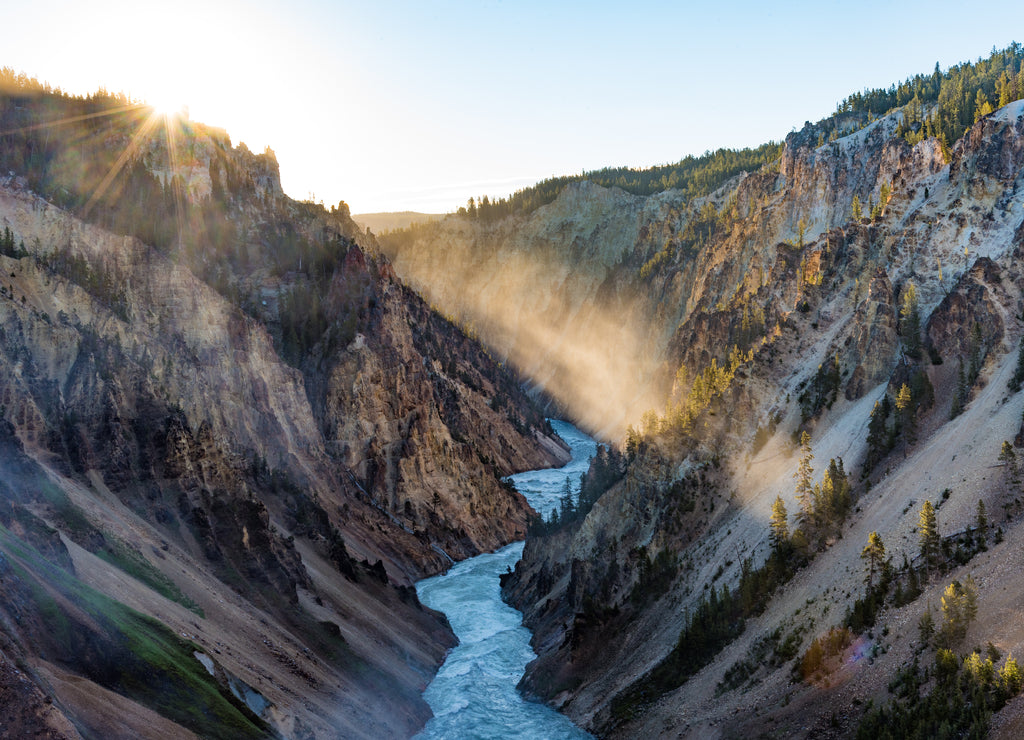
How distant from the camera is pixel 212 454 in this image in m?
52.4

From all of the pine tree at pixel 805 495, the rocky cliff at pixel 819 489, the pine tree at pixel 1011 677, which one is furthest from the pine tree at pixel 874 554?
the pine tree at pixel 1011 677

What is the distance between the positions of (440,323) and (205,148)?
180ft

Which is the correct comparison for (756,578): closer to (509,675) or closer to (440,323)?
(509,675)

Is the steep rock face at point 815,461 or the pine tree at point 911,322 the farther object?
the pine tree at point 911,322

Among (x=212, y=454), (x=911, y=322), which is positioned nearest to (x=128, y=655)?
(x=212, y=454)

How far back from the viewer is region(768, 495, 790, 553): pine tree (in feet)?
127

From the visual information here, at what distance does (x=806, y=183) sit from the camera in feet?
339

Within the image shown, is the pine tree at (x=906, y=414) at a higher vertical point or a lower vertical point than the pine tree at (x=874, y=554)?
higher

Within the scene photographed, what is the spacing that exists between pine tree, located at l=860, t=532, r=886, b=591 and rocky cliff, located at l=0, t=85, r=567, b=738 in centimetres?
2201

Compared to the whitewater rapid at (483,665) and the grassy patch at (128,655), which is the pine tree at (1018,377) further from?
the grassy patch at (128,655)

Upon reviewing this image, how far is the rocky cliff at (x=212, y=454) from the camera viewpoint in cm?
2936

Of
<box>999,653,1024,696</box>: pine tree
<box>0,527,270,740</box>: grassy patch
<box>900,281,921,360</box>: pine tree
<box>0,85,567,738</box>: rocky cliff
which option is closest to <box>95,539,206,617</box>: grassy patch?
<box>0,85,567,738</box>: rocky cliff

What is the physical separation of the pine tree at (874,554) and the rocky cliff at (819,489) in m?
0.53

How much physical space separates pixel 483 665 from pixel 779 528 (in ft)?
83.3
